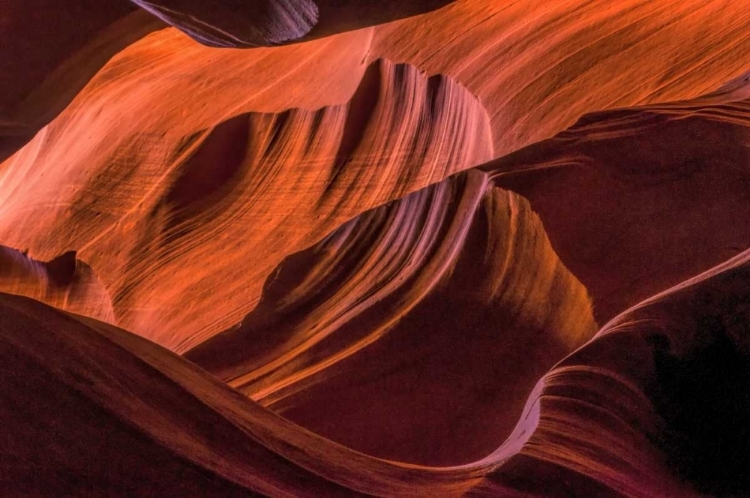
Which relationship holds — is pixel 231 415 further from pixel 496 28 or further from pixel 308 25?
pixel 496 28

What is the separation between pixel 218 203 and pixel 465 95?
573 millimetres

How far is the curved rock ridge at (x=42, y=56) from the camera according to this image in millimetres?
873

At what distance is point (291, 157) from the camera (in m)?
1.29

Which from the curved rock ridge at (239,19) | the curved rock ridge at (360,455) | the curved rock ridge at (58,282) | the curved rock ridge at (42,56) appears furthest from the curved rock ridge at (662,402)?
the curved rock ridge at (58,282)

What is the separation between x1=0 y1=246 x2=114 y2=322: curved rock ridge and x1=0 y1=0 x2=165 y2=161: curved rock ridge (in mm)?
382

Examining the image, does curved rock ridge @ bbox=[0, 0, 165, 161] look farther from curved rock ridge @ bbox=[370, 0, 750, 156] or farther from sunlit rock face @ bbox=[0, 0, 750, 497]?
curved rock ridge @ bbox=[370, 0, 750, 156]

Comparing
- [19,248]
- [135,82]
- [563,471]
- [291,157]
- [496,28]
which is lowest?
[563,471]

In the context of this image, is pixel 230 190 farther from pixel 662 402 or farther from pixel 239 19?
pixel 662 402

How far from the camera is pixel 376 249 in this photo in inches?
42.1

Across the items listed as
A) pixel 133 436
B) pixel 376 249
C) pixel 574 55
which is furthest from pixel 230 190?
pixel 133 436

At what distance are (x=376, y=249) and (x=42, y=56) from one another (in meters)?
0.62

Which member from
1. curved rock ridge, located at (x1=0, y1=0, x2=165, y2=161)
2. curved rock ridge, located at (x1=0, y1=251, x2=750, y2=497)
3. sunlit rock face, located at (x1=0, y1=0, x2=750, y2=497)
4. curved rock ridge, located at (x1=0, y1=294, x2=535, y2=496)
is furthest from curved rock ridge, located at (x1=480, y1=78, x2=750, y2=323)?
curved rock ridge, located at (x1=0, y1=0, x2=165, y2=161)

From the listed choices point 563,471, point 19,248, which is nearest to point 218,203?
point 19,248

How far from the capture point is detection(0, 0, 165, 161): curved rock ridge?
0.87 meters
